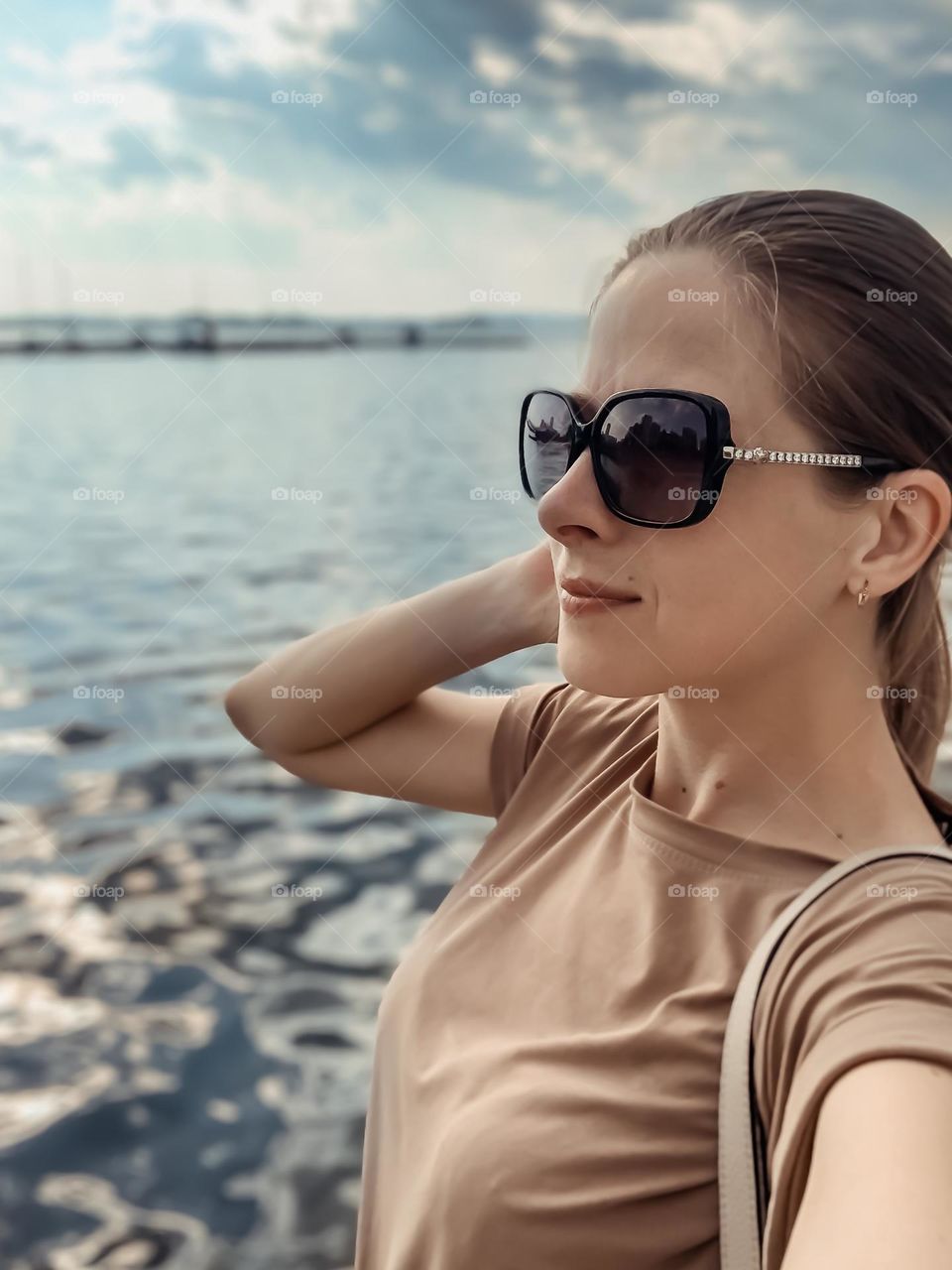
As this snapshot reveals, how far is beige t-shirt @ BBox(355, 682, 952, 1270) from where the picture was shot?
93cm

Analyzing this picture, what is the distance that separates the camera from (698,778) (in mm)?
1291

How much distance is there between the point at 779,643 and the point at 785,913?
32cm

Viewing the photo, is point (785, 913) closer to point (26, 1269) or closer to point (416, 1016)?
point (416, 1016)

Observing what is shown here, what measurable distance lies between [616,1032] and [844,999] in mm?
236

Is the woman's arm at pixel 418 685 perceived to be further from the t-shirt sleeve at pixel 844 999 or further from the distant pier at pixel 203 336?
the distant pier at pixel 203 336

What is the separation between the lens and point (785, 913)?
1.01 meters

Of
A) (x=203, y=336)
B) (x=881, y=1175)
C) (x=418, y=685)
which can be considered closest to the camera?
(x=881, y=1175)

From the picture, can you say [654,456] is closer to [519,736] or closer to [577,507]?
[577,507]

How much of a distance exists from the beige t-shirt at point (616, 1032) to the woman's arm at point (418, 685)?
26 centimetres

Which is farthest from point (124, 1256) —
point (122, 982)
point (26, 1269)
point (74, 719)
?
point (74, 719)

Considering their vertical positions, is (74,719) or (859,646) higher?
(859,646)

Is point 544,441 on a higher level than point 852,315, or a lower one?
lower

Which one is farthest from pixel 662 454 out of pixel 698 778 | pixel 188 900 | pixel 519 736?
pixel 188 900

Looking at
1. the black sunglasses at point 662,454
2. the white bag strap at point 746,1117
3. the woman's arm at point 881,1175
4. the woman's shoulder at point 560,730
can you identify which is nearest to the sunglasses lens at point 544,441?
the black sunglasses at point 662,454
